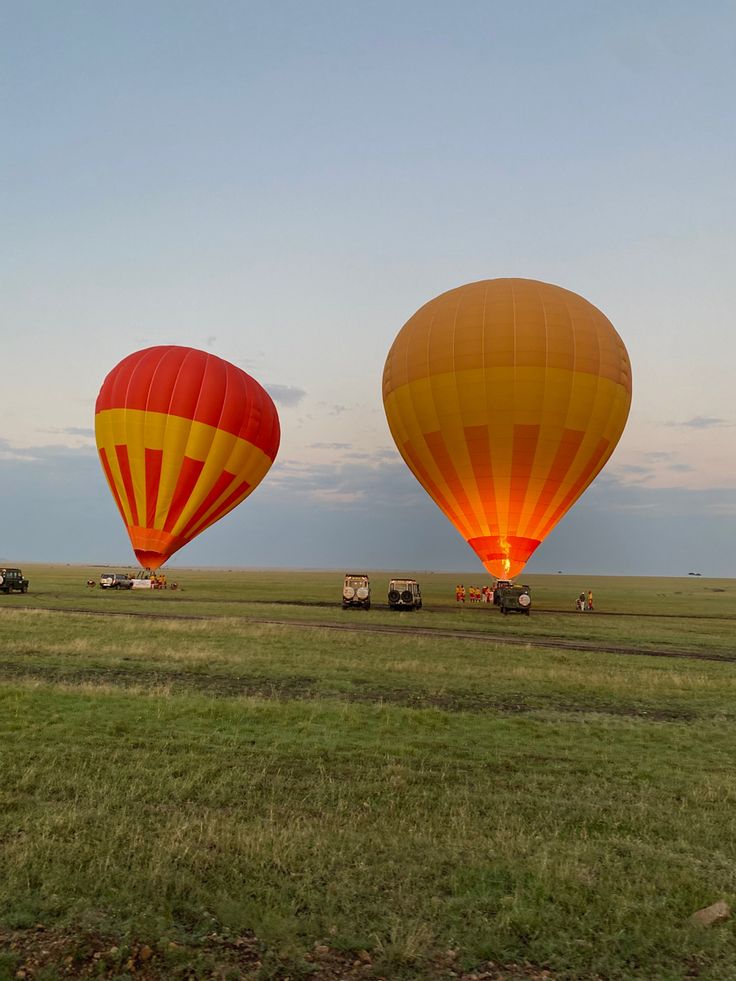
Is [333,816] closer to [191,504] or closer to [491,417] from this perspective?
[491,417]

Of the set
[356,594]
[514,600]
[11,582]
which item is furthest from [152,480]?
[514,600]

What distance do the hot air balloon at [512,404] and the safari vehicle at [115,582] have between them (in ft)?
119

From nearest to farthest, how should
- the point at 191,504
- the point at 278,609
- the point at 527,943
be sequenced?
the point at 527,943, the point at 278,609, the point at 191,504

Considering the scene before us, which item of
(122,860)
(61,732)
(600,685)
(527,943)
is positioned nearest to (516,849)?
(527,943)

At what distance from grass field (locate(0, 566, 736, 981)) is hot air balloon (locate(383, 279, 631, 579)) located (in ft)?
81.8

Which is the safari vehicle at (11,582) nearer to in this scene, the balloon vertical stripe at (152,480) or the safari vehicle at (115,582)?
the safari vehicle at (115,582)

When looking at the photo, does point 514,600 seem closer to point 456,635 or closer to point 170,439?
point 456,635

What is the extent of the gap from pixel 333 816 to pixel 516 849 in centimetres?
238

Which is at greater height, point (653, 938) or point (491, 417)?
point (491, 417)

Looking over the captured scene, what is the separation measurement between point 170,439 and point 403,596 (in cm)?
2083

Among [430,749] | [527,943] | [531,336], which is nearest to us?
[527,943]

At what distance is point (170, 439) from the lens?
164ft

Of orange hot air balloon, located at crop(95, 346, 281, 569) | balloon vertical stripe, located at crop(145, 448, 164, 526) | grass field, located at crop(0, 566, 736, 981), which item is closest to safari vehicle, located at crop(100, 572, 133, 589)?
orange hot air balloon, located at crop(95, 346, 281, 569)

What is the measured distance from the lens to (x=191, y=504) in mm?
52312
